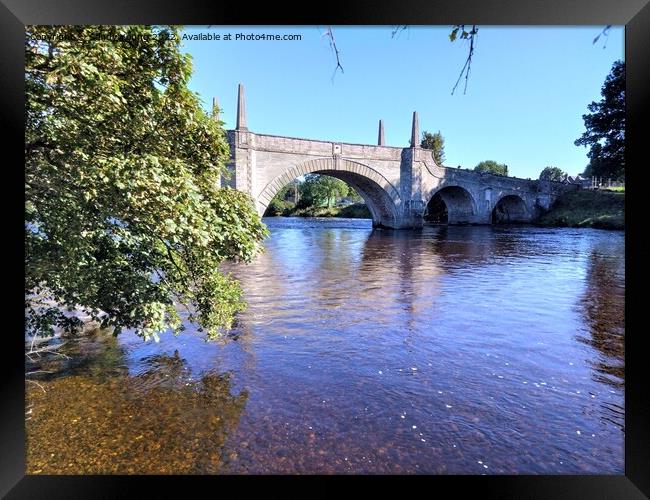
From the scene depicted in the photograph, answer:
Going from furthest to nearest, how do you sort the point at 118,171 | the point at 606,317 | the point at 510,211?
the point at 510,211
the point at 606,317
the point at 118,171

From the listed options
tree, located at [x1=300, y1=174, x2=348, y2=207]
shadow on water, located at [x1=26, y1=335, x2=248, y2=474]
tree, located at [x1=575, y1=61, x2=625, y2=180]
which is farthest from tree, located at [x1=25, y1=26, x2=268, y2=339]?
tree, located at [x1=300, y1=174, x2=348, y2=207]

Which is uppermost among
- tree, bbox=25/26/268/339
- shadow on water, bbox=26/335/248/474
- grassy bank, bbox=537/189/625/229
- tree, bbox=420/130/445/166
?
tree, bbox=420/130/445/166

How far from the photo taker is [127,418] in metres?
5.04

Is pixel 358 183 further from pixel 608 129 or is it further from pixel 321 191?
pixel 321 191

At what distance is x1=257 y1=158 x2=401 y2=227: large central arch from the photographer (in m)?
31.0

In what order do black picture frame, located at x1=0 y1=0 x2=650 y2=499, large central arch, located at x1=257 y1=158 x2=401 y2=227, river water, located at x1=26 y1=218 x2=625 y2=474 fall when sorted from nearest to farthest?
1. black picture frame, located at x1=0 y1=0 x2=650 y2=499
2. river water, located at x1=26 y1=218 x2=625 y2=474
3. large central arch, located at x1=257 y1=158 x2=401 y2=227

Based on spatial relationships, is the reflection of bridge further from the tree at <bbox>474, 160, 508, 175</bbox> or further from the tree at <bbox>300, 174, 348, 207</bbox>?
the tree at <bbox>474, 160, 508, 175</bbox>

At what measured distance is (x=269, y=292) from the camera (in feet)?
40.8

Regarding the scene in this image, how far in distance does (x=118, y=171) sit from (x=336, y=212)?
7120cm

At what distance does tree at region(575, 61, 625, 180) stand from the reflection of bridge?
38.7ft

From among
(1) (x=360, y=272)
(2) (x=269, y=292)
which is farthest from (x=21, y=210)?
(1) (x=360, y=272)

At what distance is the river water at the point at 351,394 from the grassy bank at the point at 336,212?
61904 mm

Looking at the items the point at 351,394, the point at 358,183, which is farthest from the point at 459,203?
the point at 351,394

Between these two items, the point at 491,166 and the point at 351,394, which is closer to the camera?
the point at 351,394
